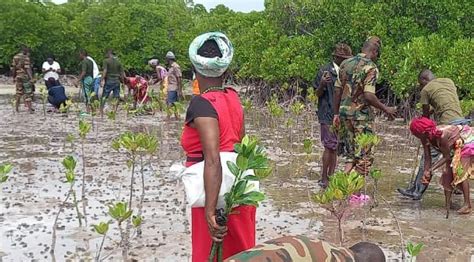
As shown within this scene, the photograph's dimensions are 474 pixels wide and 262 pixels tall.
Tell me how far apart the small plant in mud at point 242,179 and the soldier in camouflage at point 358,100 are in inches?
139

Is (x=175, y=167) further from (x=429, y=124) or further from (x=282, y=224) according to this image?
(x=429, y=124)

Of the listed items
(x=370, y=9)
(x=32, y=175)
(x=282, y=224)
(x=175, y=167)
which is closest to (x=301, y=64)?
(x=370, y=9)

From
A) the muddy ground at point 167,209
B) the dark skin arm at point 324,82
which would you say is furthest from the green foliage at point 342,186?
the dark skin arm at point 324,82

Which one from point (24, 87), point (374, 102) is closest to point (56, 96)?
point (24, 87)

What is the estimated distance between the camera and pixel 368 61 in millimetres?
6344

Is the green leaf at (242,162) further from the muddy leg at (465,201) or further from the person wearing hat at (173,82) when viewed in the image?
the person wearing hat at (173,82)

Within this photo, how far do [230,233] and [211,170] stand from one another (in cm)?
36

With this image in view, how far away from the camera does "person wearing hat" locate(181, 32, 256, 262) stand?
293cm

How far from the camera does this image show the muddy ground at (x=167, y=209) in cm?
524

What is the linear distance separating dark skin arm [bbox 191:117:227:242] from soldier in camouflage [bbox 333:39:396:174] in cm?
355

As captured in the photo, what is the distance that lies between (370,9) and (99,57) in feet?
72.7

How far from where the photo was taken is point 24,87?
50.6 ft

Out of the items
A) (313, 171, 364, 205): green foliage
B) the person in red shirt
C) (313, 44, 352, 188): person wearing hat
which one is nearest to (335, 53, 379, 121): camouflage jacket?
(313, 44, 352, 188): person wearing hat

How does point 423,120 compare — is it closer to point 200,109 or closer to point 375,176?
point 375,176
